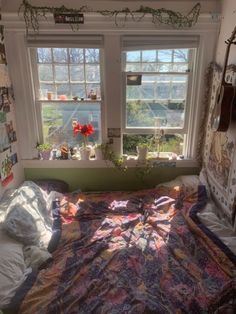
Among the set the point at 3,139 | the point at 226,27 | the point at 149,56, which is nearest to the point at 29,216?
the point at 3,139

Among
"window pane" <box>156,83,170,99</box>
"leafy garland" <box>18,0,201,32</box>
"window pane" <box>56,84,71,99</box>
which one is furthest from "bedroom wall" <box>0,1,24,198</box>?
"window pane" <box>156,83,170,99</box>

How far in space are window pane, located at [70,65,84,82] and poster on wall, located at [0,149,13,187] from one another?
970 mm

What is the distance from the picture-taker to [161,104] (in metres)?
2.63

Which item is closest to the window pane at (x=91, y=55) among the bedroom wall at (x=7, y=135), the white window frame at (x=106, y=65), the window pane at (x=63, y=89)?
the white window frame at (x=106, y=65)

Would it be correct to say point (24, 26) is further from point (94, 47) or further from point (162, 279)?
point (162, 279)

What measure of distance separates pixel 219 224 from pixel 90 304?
109cm

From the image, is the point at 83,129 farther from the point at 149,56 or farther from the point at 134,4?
the point at 134,4

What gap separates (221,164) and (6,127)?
196cm

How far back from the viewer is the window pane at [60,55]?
→ 2459 mm

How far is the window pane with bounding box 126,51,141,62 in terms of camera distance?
2.47 m

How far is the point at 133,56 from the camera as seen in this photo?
248 centimetres

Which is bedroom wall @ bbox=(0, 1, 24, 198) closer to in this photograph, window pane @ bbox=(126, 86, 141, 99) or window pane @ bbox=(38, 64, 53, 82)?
window pane @ bbox=(38, 64, 53, 82)

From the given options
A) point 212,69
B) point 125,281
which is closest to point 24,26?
Answer: point 212,69

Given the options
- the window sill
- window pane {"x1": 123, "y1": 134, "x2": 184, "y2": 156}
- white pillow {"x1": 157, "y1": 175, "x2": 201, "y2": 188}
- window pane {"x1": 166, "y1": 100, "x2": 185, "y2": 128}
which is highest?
window pane {"x1": 166, "y1": 100, "x2": 185, "y2": 128}
